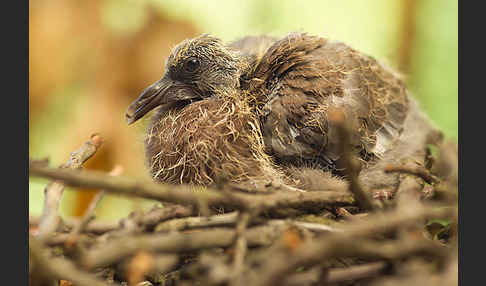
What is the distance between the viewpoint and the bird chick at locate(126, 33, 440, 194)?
0.86m

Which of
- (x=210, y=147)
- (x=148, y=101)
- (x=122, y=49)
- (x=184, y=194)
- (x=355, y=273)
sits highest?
(x=122, y=49)

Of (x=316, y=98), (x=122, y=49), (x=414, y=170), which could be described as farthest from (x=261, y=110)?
(x=122, y=49)

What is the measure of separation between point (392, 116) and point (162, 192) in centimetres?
67

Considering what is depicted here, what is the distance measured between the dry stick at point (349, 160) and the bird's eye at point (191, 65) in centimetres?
45

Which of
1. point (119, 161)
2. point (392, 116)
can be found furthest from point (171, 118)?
point (119, 161)

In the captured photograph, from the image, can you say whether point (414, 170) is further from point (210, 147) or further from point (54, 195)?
point (54, 195)

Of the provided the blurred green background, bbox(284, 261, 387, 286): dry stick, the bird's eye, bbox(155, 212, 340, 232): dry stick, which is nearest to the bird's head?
the bird's eye

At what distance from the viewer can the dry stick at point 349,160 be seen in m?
0.48

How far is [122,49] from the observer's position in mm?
1861

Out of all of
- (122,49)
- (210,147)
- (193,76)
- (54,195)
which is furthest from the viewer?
(122,49)

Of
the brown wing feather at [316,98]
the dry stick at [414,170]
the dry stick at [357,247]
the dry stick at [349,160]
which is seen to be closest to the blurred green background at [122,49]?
the brown wing feather at [316,98]

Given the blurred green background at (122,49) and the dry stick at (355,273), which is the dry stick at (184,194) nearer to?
the dry stick at (355,273)

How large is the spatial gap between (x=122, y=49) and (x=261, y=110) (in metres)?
1.16

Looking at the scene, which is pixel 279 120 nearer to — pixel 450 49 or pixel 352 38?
pixel 352 38
